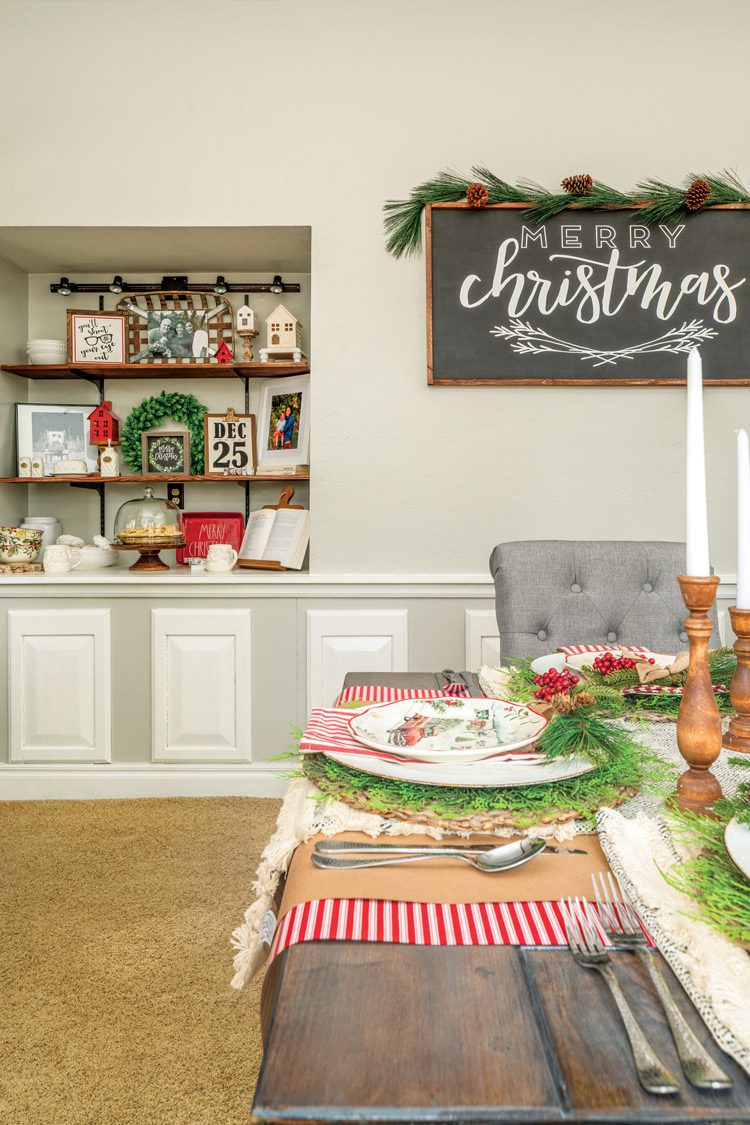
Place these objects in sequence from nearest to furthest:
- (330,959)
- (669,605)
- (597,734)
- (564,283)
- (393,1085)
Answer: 1. (393,1085)
2. (330,959)
3. (597,734)
4. (669,605)
5. (564,283)

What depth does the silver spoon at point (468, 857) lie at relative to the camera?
0.54 m

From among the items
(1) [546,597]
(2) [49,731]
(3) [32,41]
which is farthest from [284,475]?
(3) [32,41]

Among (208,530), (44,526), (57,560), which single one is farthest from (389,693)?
(44,526)

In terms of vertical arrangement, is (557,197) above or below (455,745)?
above

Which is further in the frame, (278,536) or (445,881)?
(278,536)

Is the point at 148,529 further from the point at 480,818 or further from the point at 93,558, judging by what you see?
the point at 480,818

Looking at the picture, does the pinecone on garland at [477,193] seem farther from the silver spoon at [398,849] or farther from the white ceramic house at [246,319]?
the silver spoon at [398,849]

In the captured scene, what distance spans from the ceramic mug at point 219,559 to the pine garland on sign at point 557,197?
3.99 ft

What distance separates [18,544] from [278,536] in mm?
961

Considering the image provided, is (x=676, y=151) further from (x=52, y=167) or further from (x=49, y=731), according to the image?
(x=49, y=731)

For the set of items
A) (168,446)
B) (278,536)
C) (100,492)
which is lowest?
(278,536)

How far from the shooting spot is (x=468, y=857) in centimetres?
55

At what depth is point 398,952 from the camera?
0.44 metres

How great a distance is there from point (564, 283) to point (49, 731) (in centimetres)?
237
